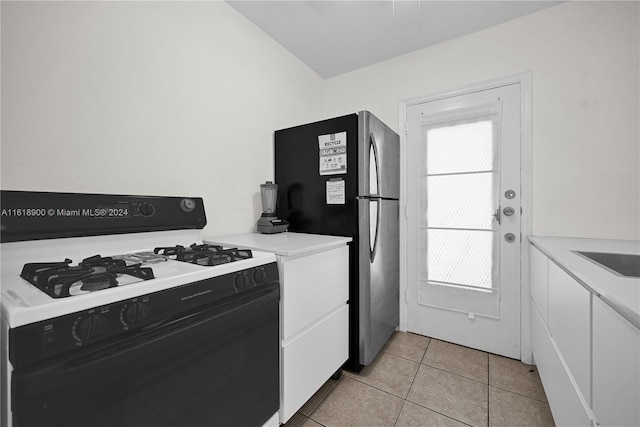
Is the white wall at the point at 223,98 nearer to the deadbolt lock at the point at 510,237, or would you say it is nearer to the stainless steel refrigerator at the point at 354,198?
the deadbolt lock at the point at 510,237

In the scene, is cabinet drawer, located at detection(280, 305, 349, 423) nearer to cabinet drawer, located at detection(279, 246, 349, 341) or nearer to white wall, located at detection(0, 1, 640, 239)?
cabinet drawer, located at detection(279, 246, 349, 341)

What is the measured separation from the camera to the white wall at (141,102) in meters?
1.06

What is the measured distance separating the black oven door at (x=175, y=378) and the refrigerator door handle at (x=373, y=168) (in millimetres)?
995

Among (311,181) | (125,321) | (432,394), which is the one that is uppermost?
(311,181)

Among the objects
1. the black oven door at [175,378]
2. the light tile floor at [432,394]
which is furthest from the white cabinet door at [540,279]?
the black oven door at [175,378]

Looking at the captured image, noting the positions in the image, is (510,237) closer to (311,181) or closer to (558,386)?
(558,386)

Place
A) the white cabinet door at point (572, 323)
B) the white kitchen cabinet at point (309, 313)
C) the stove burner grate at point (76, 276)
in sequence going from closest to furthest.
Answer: the stove burner grate at point (76, 276) → the white cabinet door at point (572, 323) → the white kitchen cabinet at point (309, 313)

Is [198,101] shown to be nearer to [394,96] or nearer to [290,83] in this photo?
[290,83]

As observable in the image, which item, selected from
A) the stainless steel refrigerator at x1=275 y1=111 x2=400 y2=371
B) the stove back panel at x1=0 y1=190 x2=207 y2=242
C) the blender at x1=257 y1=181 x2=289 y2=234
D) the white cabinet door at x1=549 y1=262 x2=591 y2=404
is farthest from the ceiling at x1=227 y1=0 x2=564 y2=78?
the white cabinet door at x1=549 y1=262 x2=591 y2=404

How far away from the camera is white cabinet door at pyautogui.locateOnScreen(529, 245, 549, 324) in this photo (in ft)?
4.54

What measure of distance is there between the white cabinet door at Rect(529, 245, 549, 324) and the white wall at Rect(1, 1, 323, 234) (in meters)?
1.82

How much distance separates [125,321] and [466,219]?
224 centimetres

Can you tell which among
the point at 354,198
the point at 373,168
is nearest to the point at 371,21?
the point at 373,168

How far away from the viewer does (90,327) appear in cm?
64
